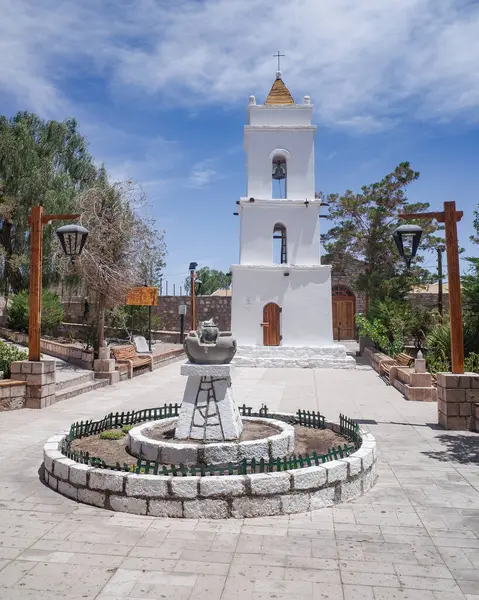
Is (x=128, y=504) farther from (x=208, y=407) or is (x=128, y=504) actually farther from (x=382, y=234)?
(x=382, y=234)

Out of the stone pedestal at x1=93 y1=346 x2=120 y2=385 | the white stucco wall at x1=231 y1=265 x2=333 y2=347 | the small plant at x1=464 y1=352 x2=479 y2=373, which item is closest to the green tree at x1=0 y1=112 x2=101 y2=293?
the white stucco wall at x1=231 y1=265 x2=333 y2=347

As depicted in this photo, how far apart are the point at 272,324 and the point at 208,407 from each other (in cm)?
1286

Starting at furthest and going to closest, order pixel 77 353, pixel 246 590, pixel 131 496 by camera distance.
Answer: pixel 77 353 < pixel 131 496 < pixel 246 590

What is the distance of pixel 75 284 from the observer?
75.0 ft

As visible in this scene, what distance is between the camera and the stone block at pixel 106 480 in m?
4.67

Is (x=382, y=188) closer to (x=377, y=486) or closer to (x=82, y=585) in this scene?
(x=377, y=486)

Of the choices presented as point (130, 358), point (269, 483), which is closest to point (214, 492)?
point (269, 483)

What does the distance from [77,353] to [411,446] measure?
11.5 meters

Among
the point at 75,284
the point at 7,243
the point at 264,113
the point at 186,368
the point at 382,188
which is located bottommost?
the point at 186,368

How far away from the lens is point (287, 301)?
59.8 ft

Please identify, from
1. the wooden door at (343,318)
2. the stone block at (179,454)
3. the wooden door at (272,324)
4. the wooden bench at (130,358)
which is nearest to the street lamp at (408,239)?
the stone block at (179,454)

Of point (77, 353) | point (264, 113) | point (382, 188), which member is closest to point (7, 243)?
point (77, 353)

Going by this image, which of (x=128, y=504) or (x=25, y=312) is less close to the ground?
(x=25, y=312)

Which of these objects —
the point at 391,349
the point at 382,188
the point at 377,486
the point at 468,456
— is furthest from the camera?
the point at 382,188
